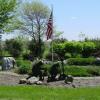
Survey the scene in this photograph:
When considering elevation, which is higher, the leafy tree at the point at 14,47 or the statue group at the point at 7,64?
the leafy tree at the point at 14,47

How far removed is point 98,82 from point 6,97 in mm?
8247

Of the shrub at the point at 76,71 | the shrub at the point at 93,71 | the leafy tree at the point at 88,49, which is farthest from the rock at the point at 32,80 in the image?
the leafy tree at the point at 88,49

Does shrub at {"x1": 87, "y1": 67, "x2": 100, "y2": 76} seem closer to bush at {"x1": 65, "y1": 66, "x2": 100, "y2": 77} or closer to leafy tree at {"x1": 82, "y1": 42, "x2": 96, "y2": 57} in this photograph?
bush at {"x1": 65, "y1": 66, "x2": 100, "y2": 77}

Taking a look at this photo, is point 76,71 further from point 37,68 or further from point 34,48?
point 34,48

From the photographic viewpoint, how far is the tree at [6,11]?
1269 inches

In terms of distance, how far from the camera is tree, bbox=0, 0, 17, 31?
32.2 metres

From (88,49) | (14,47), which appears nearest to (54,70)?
(88,49)

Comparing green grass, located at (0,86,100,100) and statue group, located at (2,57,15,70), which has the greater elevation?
statue group, located at (2,57,15,70)

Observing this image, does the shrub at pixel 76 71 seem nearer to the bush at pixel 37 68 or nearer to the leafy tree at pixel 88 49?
the bush at pixel 37 68

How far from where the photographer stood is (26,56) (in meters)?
52.0

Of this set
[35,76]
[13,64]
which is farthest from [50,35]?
[13,64]

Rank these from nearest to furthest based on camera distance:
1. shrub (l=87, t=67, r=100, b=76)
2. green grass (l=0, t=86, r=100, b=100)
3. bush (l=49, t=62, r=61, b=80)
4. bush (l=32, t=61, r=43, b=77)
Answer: green grass (l=0, t=86, r=100, b=100)
bush (l=49, t=62, r=61, b=80)
bush (l=32, t=61, r=43, b=77)
shrub (l=87, t=67, r=100, b=76)

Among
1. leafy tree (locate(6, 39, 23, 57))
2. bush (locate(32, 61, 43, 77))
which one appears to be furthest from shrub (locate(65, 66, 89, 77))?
leafy tree (locate(6, 39, 23, 57))

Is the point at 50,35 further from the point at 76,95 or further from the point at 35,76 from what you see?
the point at 76,95
